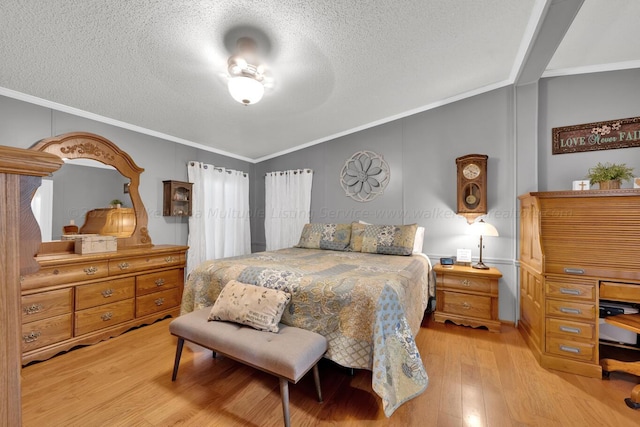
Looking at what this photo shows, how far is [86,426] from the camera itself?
1.51m

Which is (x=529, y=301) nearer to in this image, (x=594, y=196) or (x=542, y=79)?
(x=594, y=196)

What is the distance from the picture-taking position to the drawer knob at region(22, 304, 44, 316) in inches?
80.3

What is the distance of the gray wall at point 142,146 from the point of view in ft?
7.69

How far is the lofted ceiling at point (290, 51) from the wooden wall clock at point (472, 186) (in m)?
0.86

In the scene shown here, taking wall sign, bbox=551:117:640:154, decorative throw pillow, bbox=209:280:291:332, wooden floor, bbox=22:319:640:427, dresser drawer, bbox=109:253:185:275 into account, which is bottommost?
wooden floor, bbox=22:319:640:427

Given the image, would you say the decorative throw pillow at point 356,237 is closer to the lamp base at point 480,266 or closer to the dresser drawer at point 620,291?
the lamp base at point 480,266

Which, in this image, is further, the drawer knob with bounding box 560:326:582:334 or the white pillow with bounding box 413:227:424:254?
the white pillow with bounding box 413:227:424:254

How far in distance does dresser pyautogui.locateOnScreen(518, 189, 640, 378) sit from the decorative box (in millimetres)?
3996

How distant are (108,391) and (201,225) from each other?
240 centimetres

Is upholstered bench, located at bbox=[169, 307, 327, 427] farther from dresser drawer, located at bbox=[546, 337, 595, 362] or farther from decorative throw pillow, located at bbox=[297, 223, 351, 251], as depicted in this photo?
dresser drawer, located at bbox=[546, 337, 595, 362]

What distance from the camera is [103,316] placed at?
2.47 metres

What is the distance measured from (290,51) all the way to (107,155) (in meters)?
2.34

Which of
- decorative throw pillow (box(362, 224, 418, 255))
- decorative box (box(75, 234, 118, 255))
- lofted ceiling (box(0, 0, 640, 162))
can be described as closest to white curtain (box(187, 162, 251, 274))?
lofted ceiling (box(0, 0, 640, 162))

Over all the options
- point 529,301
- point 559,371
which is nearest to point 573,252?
point 529,301
